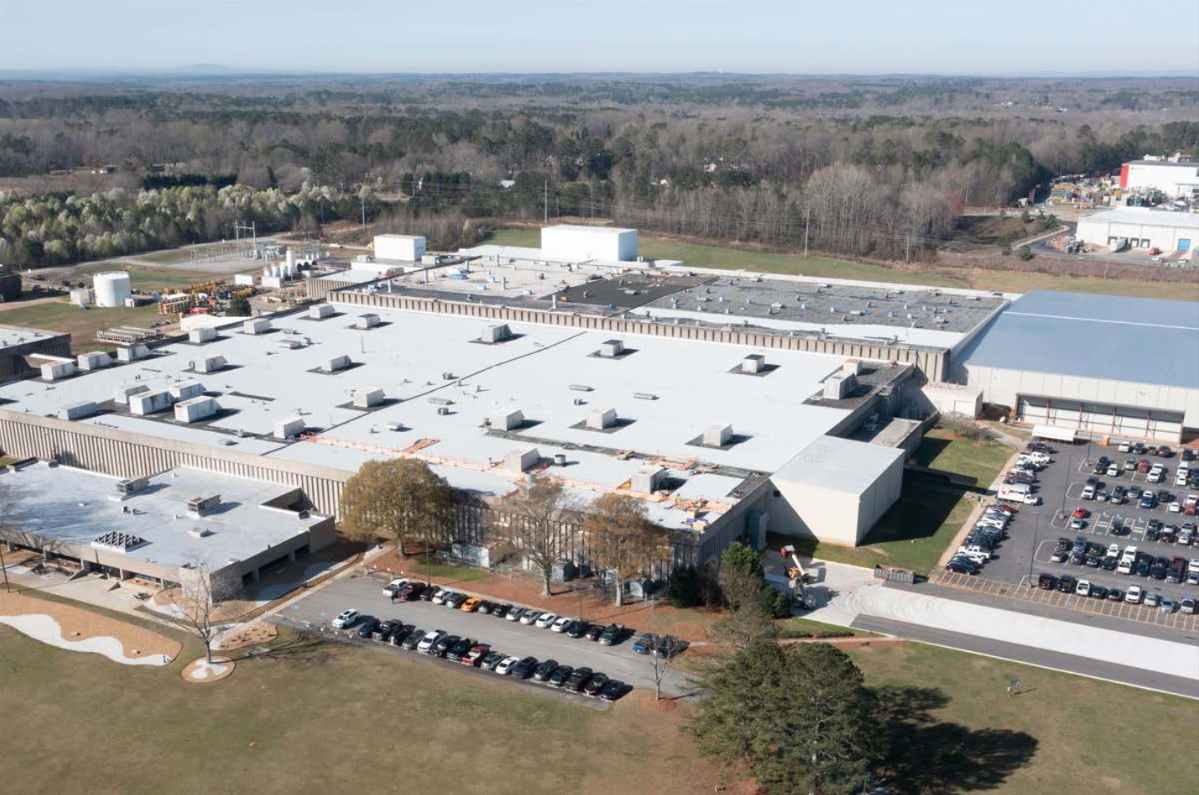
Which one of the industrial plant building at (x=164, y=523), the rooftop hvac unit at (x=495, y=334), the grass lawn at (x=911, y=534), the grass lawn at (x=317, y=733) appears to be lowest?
the grass lawn at (x=317, y=733)

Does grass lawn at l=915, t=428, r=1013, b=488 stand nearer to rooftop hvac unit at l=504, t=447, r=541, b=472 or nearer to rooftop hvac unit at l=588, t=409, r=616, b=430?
rooftop hvac unit at l=588, t=409, r=616, b=430

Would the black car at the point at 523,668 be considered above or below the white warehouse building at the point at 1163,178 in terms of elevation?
below

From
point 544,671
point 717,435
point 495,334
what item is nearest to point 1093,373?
point 717,435

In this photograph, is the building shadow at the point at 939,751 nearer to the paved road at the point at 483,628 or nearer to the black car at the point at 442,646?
the paved road at the point at 483,628

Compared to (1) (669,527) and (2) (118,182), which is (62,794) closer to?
(1) (669,527)

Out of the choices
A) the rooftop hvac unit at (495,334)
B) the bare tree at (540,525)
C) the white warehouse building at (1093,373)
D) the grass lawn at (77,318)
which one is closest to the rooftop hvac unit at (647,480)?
the bare tree at (540,525)

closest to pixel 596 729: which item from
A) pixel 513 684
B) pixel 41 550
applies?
pixel 513 684
